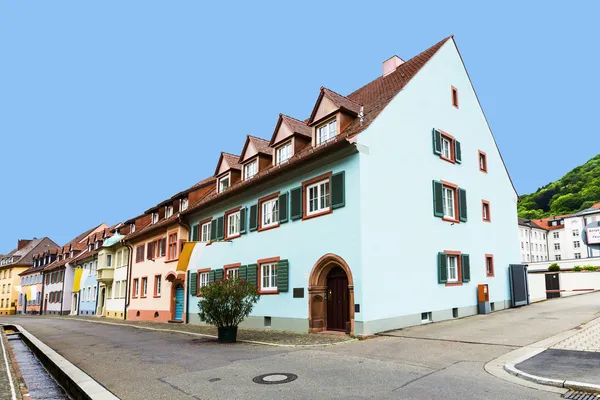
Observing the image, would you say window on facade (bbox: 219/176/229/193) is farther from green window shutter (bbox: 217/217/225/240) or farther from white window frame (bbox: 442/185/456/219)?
white window frame (bbox: 442/185/456/219)

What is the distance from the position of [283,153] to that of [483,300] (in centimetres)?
1067

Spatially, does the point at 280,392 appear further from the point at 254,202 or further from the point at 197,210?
the point at 197,210

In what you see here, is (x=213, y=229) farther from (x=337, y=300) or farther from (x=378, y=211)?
(x=378, y=211)

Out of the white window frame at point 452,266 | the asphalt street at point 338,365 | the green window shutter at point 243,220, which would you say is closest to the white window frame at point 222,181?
the green window shutter at point 243,220

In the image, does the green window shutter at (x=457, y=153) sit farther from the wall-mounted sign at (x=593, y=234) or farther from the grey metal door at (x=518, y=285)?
the grey metal door at (x=518, y=285)

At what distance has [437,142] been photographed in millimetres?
18750

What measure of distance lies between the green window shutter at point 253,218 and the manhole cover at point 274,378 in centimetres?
1178

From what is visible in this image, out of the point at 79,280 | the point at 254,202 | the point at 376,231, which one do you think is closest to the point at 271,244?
the point at 254,202

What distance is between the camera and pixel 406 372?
8703 mm

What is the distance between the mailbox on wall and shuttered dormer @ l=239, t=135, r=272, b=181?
36.2 feet

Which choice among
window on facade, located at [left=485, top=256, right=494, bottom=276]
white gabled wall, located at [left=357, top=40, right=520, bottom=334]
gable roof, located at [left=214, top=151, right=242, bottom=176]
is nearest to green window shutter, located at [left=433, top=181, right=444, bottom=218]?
white gabled wall, located at [left=357, top=40, right=520, bottom=334]

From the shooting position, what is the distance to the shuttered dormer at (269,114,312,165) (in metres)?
19.2

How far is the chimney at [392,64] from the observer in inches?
907

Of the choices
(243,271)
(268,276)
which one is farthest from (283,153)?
(243,271)
